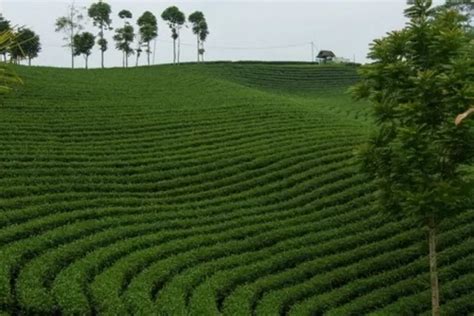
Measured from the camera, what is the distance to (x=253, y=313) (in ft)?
30.0

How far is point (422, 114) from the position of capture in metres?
8.81

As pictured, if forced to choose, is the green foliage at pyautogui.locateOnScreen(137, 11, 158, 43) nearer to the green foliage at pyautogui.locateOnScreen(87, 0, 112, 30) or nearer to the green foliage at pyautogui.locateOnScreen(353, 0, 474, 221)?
the green foliage at pyautogui.locateOnScreen(87, 0, 112, 30)

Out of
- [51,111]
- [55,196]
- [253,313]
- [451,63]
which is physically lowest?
[253,313]

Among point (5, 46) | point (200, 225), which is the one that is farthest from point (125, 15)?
point (5, 46)

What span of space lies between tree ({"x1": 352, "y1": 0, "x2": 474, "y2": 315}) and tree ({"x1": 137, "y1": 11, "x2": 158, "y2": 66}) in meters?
46.8

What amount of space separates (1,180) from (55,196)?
5.01 feet

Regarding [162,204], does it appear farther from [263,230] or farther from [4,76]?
[4,76]

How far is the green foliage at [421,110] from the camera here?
28.1ft

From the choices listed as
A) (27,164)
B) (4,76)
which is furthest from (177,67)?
(4,76)

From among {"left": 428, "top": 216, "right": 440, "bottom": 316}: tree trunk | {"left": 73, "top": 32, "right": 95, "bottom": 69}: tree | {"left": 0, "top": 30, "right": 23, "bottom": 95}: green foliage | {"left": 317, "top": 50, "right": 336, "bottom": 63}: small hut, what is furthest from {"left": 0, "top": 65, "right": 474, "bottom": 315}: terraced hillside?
{"left": 317, "top": 50, "right": 336, "bottom": 63}: small hut

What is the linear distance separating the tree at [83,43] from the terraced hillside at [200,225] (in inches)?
1288

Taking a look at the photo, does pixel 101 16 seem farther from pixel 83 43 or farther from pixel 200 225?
pixel 200 225

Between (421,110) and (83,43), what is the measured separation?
4828cm

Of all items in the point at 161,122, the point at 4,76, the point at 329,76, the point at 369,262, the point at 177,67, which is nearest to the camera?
the point at 4,76
